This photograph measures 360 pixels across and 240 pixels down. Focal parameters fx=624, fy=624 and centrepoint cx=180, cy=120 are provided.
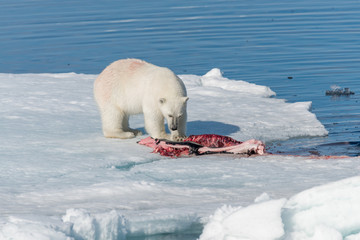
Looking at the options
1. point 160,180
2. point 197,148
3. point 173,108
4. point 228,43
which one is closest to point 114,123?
point 173,108

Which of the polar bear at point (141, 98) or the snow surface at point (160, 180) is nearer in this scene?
the snow surface at point (160, 180)

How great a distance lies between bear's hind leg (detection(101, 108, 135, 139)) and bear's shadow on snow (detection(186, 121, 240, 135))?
713mm

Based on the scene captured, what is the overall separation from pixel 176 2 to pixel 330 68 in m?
14.5

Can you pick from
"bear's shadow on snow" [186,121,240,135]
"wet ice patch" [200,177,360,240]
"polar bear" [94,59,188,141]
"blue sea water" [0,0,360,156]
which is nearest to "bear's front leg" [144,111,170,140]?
"polar bear" [94,59,188,141]

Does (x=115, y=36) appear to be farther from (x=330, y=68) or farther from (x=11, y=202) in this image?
(x=11, y=202)

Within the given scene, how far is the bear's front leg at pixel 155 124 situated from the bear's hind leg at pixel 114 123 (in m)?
0.46

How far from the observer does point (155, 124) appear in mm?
6031

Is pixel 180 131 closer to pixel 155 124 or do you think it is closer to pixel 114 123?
pixel 155 124

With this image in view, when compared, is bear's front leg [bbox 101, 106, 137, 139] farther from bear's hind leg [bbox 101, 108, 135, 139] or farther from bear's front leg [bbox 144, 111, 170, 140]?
bear's front leg [bbox 144, 111, 170, 140]

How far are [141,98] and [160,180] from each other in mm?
1431

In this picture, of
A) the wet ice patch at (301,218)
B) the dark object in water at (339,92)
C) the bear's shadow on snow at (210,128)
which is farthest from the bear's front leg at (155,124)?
the dark object in water at (339,92)

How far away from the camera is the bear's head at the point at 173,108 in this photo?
18.9 ft

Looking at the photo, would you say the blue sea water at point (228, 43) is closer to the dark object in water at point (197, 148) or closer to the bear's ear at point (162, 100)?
the dark object in water at point (197, 148)

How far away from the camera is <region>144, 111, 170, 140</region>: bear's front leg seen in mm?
5992
